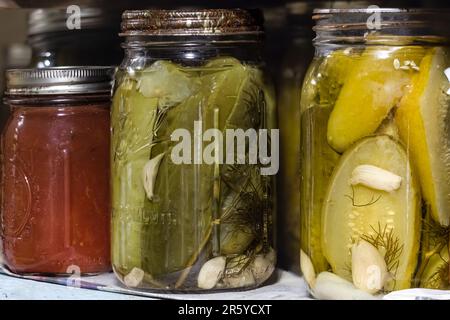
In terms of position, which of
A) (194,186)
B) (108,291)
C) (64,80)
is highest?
(64,80)

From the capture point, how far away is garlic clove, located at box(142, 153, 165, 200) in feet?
2.68

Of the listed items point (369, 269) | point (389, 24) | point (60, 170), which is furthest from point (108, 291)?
point (389, 24)

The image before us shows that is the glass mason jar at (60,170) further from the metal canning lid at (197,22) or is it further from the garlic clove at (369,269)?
the garlic clove at (369,269)

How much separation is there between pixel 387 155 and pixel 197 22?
0.70 ft

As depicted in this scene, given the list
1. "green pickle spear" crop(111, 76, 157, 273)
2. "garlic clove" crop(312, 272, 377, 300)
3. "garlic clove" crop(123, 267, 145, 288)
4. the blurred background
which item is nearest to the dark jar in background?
the blurred background

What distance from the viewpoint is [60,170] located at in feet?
2.93

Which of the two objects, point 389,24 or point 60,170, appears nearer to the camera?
point 389,24

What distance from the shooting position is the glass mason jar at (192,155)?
813 millimetres

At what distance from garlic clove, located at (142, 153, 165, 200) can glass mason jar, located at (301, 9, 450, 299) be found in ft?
0.52

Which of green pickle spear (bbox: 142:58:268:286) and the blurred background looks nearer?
green pickle spear (bbox: 142:58:268:286)

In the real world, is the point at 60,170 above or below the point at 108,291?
above

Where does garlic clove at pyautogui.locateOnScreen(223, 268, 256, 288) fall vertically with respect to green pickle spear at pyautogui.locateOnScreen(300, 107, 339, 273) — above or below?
below

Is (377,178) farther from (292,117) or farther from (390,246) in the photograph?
(292,117)

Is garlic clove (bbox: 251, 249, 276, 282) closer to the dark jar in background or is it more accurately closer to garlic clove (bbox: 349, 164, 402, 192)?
garlic clove (bbox: 349, 164, 402, 192)
